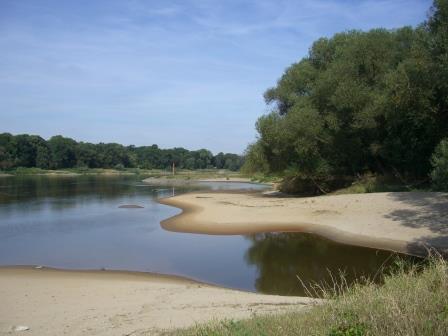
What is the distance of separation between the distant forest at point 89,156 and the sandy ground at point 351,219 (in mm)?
109970

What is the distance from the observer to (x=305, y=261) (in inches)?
677

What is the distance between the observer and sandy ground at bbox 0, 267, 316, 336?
31.4 feet

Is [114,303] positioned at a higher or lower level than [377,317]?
lower

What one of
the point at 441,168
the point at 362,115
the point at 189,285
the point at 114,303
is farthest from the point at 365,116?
the point at 114,303

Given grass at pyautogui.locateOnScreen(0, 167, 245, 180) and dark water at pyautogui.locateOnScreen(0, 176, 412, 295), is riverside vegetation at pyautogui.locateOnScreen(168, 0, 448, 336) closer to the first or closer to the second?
dark water at pyautogui.locateOnScreen(0, 176, 412, 295)

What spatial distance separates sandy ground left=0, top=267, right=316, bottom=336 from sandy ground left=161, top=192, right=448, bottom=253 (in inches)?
366

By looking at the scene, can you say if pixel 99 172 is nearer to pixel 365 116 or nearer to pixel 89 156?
pixel 89 156

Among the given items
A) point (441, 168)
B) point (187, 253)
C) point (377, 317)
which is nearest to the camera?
point (377, 317)

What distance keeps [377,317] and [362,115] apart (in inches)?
1084

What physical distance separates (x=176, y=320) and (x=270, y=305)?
245 centimetres

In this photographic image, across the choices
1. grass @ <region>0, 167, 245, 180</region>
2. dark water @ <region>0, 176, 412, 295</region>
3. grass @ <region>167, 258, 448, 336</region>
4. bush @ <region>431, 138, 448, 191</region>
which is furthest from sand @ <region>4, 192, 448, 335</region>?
grass @ <region>0, 167, 245, 180</region>

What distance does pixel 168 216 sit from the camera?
105ft

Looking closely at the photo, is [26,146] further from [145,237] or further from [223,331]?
[223,331]

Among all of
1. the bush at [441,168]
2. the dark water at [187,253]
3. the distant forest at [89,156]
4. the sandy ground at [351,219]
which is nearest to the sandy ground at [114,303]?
the dark water at [187,253]
